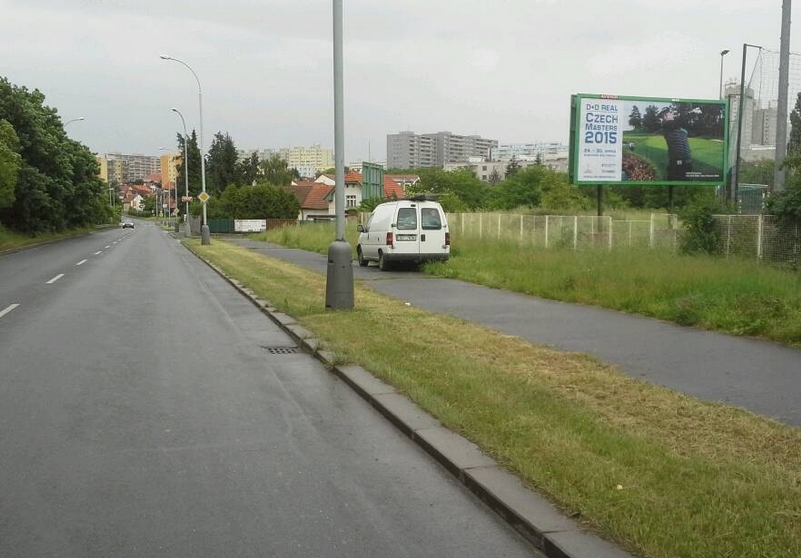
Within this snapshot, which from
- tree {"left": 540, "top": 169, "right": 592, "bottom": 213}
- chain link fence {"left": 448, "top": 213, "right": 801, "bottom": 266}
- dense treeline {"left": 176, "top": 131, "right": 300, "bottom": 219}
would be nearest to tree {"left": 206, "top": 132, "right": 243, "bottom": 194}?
dense treeline {"left": 176, "top": 131, "right": 300, "bottom": 219}

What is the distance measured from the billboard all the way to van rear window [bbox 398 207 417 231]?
6996 millimetres

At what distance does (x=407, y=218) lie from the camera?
2117 centimetres

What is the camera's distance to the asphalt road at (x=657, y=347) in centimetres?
693

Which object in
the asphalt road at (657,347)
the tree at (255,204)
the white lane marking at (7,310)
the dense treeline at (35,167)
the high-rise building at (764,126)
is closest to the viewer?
the asphalt road at (657,347)

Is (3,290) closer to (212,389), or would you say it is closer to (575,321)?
(212,389)

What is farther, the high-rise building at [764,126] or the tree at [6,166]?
the tree at [6,166]

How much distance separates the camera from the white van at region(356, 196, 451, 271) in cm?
2112

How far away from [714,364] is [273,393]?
187 inches

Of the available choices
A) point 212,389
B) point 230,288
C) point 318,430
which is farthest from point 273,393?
point 230,288

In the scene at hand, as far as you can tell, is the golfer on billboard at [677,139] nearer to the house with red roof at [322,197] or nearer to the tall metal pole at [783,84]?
the tall metal pole at [783,84]

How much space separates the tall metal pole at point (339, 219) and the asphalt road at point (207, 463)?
252cm

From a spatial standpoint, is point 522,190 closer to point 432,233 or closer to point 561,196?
point 561,196

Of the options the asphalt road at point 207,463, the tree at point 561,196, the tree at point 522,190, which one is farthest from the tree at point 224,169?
the asphalt road at point 207,463

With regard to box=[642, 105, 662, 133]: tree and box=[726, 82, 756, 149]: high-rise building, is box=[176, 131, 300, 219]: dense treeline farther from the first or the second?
box=[642, 105, 662, 133]: tree
